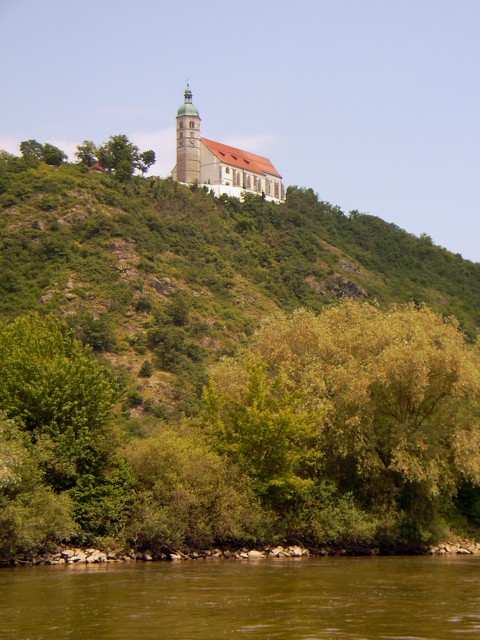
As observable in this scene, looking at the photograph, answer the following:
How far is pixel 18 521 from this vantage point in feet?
109

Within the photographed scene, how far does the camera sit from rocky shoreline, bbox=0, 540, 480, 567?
36.2 metres

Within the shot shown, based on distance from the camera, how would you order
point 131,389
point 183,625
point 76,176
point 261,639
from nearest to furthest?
point 261,639, point 183,625, point 131,389, point 76,176

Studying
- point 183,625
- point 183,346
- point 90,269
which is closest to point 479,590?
point 183,625

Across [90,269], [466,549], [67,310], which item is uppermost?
[90,269]

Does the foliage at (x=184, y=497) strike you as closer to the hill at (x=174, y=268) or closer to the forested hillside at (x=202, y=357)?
the forested hillside at (x=202, y=357)

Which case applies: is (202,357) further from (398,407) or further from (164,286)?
(398,407)

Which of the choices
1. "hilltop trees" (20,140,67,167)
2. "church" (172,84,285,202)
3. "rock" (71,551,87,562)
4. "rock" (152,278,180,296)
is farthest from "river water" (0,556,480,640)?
"church" (172,84,285,202)

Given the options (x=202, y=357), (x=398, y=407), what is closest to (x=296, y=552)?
(x=398, y=407)

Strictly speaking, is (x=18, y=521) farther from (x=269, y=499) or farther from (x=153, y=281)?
(x=153, y=281)

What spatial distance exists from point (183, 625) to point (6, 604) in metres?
5.75

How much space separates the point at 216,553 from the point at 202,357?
51.2m

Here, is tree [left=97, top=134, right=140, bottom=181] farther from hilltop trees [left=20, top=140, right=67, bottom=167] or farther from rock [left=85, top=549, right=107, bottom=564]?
rock [left=85, top=549, right=107, bottom=564]

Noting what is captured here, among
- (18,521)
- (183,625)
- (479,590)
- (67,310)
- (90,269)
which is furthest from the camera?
(90,269)

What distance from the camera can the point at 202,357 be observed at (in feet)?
299
